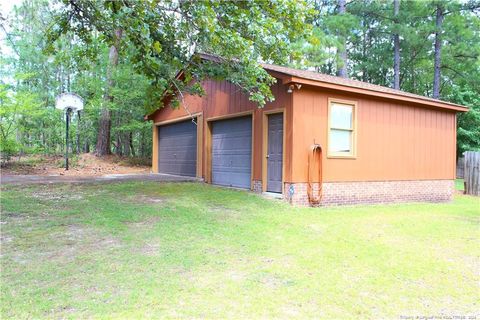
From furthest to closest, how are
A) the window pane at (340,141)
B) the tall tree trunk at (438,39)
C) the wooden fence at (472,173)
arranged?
1. the tall tree trunk at (438,39)
2. the wooden fence at (472,173)
3. the window pane at (340,141)

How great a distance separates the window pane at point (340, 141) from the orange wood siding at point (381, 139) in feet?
0.74

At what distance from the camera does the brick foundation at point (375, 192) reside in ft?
25.8

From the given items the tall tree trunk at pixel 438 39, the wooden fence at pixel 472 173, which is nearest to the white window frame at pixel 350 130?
the wooden fence at pixel 472 173

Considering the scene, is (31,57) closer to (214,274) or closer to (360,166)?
(360,166)

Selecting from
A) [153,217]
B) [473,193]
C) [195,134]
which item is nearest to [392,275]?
[153,217]

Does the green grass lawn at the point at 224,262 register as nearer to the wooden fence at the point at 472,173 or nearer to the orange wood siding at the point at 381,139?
the orange wood siding at the point at 381,139

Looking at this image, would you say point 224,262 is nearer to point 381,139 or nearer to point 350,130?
point 350,130

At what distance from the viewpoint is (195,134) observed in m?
12.1

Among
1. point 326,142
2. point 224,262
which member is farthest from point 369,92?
point 224,262

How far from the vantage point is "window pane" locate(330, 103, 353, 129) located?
8469 millimetres

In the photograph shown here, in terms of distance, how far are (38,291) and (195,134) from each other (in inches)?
371

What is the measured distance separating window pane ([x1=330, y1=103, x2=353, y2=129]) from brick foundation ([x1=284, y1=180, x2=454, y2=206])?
4.55 ft

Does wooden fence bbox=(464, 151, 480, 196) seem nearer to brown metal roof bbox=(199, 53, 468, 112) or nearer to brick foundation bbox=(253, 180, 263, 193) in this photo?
brown metal roof bbox=(199, 53, 468, 112)

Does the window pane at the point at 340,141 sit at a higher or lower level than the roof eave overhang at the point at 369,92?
lower
